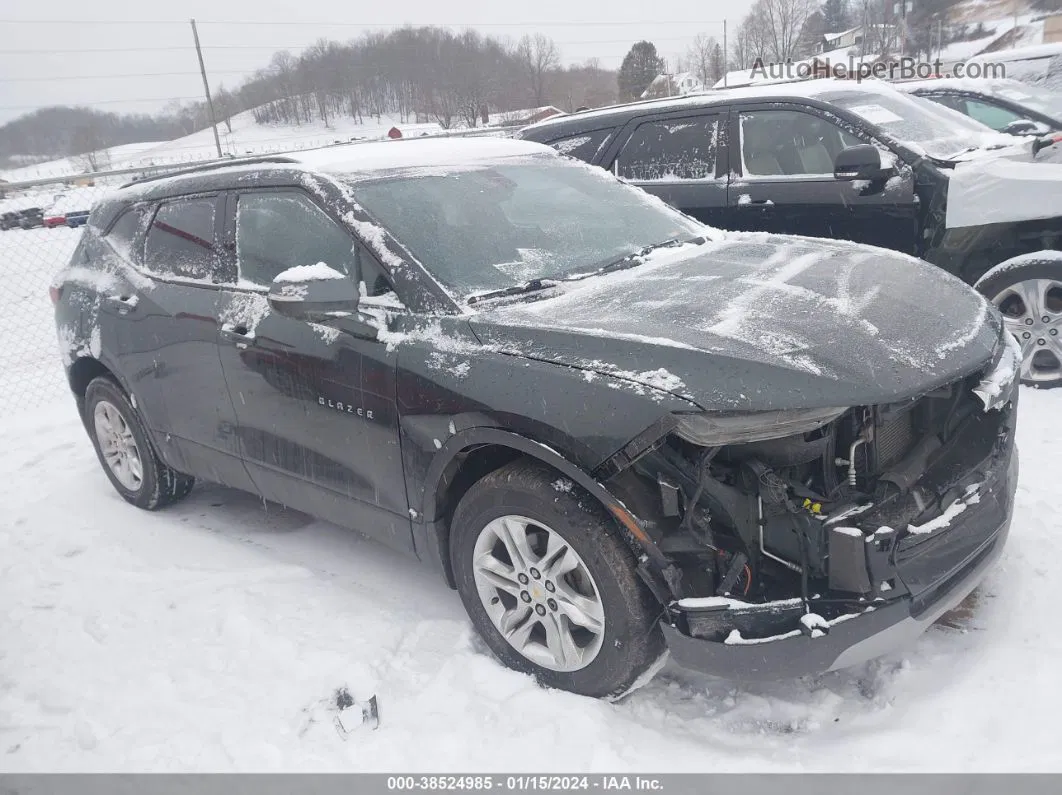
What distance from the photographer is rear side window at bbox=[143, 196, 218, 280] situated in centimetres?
369

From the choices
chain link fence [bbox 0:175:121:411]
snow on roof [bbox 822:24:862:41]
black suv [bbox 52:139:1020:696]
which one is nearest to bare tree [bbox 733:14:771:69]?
snow on roof [bbox 822:24:862:41]

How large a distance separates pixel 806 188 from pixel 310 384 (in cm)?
363

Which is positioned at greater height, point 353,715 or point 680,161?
point 680,161

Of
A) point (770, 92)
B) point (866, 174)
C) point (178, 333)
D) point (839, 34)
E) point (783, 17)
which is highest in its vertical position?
point (783, 17)

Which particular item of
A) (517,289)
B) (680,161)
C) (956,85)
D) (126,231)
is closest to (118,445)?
(126,231)

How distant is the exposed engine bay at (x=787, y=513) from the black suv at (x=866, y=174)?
269cm

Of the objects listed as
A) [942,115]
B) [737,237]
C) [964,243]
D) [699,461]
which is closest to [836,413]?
[699,461]

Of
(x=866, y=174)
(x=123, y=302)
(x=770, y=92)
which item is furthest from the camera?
(x=770, y=92)

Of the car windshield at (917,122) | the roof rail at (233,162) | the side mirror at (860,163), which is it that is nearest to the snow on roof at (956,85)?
the car windshield at (917,122)

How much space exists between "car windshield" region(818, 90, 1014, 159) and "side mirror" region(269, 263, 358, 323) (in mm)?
3907

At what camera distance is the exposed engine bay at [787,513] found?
2.20 m

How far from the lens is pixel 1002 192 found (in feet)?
15.3

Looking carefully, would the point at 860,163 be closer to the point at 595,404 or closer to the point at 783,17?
the point at 595,404

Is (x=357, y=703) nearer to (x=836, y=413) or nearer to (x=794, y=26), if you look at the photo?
(x=836, y=413)
